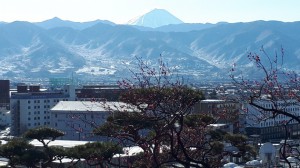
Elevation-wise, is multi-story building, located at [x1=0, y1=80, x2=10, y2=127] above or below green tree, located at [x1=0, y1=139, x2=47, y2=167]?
below

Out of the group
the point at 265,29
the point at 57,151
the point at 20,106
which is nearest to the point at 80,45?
the point at 265,29

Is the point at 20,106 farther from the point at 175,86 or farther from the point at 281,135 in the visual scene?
the point at 175,86

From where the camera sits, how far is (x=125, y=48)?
160 meters

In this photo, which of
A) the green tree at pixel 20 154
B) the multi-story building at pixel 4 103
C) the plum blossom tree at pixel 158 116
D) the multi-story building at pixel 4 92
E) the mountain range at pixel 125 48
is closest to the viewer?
the plum blossom tree at pixel 158 116

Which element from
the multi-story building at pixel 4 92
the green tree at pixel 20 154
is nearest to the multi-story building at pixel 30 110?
the multi-story building at pixel 4 92

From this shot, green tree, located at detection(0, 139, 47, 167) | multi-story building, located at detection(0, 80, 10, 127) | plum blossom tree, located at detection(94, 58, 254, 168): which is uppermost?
plum blossom tree, located at detection(94, 58, 254, 168)

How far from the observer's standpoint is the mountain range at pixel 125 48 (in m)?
130

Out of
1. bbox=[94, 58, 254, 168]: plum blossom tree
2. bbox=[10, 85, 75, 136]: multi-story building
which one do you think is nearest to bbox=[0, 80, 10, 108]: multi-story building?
bbox=[10, 85, 75, 136]: multi-story building

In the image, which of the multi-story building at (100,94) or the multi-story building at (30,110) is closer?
the multi-story building at (100,94)

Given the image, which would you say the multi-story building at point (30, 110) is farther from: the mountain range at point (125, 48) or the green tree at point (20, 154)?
the mountain range at point (125, 48)

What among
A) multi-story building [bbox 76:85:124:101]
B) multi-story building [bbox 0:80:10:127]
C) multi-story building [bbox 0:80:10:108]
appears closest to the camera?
multi-story building [bbox 76:85:124:101]

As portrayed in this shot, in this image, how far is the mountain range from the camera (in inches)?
5103

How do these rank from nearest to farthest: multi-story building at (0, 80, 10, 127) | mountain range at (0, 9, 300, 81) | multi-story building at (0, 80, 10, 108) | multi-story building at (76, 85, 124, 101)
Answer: multi-story building at (76, 85, 124, 101) → multi-story building at (0, 80, 10, 127) → multi-story building at (0, 80, 10, 108) → mountain range at (0, 9, 300, 81)

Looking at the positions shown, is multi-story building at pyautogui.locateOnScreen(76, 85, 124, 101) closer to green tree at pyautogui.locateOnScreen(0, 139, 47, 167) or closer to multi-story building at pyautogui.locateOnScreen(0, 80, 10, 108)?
green tree at pyautogui.locateOnScreen(0, 139, 47, 167)
